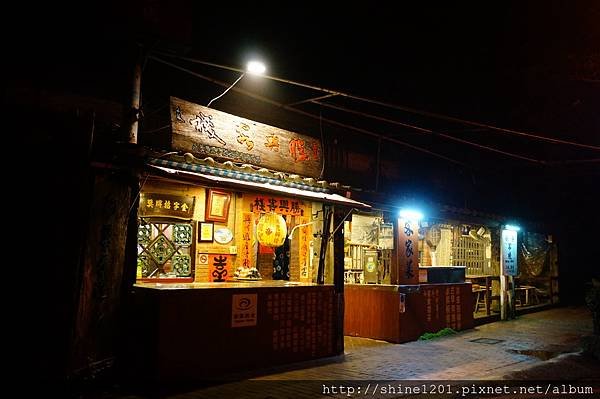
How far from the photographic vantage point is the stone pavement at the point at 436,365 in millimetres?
9091

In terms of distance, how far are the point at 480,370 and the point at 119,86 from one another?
10.1 metres

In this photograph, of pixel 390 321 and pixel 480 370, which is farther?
pixel 390 321

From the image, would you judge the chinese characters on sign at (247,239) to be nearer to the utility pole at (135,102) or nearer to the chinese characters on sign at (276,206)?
the chinese characters on sign at (276,206)

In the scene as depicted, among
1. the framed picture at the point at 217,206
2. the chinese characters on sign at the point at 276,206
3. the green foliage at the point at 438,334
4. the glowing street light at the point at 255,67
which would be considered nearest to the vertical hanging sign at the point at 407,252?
the green foliage at the point at 438,334

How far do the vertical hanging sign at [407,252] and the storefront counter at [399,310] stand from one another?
340mm

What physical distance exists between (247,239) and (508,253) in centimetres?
1143

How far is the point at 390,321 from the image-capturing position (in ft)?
46.7

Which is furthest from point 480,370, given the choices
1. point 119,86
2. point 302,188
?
point 119,86

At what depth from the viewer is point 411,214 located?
50.2 feet

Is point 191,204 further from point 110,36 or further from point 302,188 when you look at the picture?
point 110,36

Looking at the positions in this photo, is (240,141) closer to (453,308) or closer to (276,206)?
(276,206)

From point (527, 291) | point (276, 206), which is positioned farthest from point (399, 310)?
point (527, 291)

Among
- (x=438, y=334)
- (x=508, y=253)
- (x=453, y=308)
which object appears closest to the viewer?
(x=438, y=334)

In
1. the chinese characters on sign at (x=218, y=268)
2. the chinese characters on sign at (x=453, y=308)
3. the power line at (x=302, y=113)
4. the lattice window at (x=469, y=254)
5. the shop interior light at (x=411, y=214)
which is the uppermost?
the power line at (x=302, y=113)
